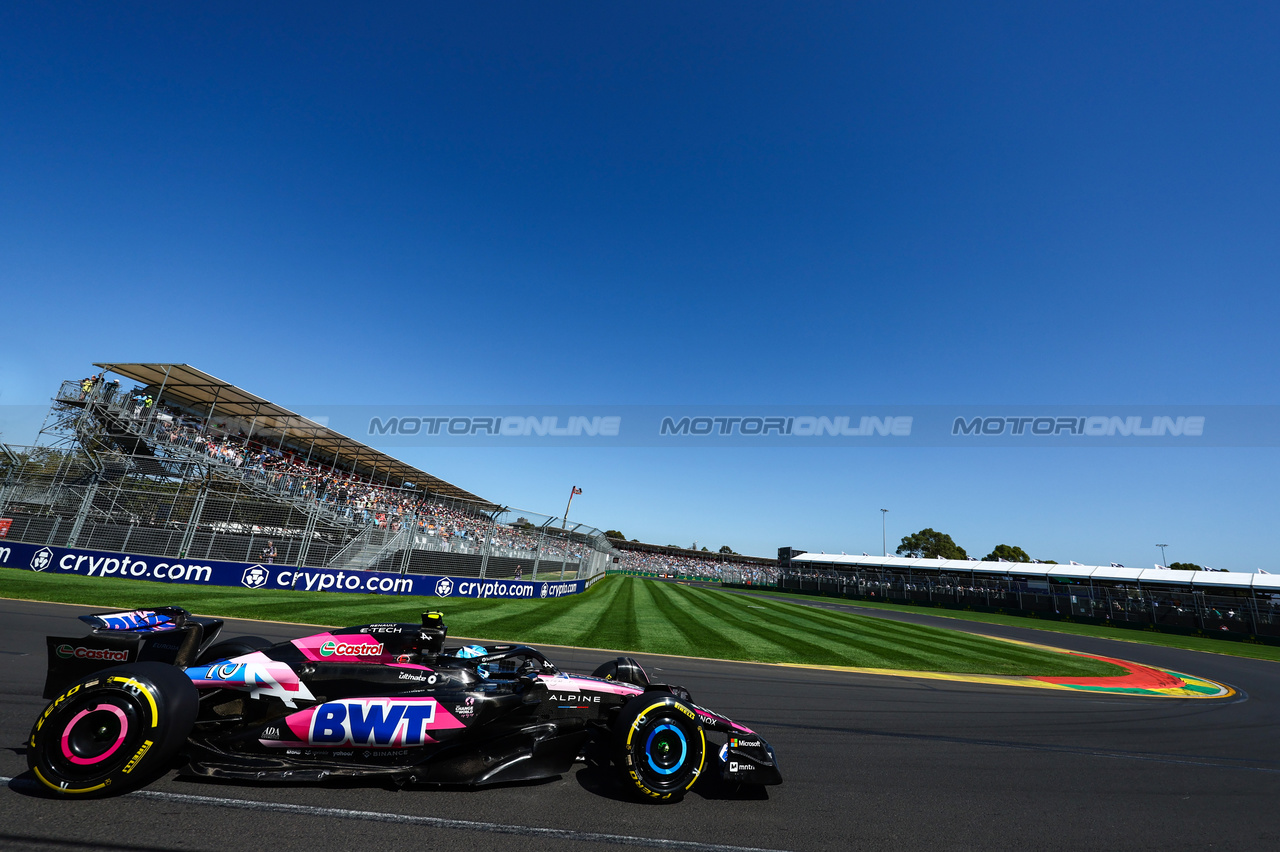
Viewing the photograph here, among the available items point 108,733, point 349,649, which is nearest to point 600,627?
point 349,649

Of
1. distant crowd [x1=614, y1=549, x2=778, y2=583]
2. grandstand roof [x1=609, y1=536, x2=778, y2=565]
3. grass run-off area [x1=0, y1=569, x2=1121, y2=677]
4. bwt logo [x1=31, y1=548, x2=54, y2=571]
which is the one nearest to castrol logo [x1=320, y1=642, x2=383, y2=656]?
grass run-off area [x1=0, y1=569, x2=1121, y2=677]

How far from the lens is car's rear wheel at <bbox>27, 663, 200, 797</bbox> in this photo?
2.91 metres

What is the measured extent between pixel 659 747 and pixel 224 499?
16973mm

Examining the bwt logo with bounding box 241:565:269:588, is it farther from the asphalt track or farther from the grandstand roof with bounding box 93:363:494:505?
the asphalt track

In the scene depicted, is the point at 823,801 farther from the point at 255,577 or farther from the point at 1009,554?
the point at 1009,554

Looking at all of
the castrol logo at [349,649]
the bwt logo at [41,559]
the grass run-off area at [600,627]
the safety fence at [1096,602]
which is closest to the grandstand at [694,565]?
the safety fence at [1096,602]

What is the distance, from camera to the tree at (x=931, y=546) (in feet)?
328

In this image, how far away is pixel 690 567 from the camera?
275ft

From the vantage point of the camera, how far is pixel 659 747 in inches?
140

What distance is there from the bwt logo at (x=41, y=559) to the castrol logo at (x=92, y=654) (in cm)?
1602

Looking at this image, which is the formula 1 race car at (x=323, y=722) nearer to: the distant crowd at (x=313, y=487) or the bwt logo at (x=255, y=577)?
the bwt logo at (x=255, y=577)

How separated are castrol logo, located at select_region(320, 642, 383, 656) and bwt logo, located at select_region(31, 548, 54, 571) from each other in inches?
637

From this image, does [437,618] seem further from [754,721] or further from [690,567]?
[690,567]


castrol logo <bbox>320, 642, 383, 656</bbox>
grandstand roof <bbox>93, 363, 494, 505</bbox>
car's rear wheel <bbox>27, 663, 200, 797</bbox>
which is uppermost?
grandstand roof <bbox>93, 363, 494, 505</bbox>
